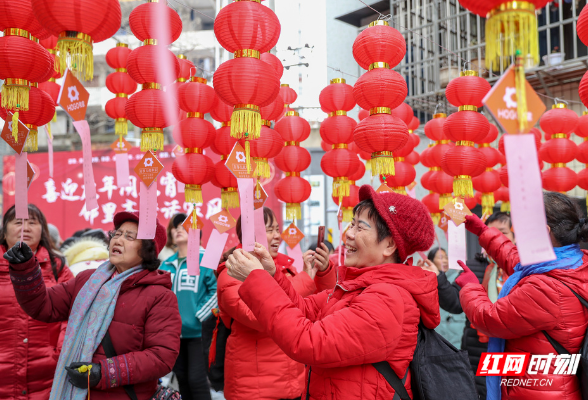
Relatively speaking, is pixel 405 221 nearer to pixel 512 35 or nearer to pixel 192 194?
pixel 512 35

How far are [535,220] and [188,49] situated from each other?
35.7ft

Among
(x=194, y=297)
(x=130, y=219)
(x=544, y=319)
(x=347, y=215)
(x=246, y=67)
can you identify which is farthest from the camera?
(x=194, y=297)

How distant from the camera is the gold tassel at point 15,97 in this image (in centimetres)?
219

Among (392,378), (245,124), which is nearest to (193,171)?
(245,124)

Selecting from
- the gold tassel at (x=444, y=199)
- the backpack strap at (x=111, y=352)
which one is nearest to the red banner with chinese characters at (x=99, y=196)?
the gold tassel at (x=444, y=199)

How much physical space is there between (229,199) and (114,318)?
1.12m

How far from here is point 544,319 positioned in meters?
2.14

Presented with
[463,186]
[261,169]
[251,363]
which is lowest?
[251,363]

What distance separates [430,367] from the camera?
1801mm

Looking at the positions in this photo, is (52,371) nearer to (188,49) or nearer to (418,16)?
(418,16)

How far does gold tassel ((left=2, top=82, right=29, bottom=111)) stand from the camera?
2.19 m

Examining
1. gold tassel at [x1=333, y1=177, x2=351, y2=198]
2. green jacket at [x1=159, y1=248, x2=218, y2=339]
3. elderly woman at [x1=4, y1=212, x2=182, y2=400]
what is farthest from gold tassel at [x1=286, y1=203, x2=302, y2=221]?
elderly woman at [x1=4, y1=212, x2=182, y2=400]

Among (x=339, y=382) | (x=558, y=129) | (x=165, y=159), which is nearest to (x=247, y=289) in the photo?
(x=339, y=382)

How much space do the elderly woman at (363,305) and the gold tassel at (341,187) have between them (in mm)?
1851
